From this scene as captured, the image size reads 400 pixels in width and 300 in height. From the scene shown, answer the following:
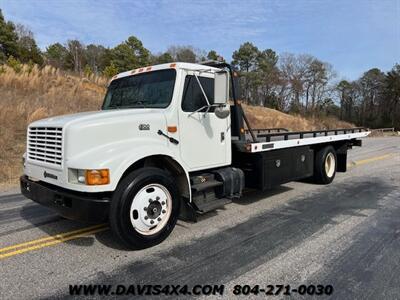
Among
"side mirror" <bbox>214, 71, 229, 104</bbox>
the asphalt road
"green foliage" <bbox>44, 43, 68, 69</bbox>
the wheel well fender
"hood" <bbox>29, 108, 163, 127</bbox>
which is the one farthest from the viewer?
"green foliage" <bbox>44, 43, 68, 69</bbox>

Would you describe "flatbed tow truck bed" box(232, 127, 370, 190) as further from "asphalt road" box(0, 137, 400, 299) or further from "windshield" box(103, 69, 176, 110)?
"windshield" box(103, 69, 176, 110)

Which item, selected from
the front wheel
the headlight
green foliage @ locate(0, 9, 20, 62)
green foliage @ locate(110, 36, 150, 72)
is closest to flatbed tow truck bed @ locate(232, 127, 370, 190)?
the front wheel

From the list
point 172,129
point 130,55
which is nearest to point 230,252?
point 172,129

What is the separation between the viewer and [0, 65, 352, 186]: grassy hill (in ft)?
35.2

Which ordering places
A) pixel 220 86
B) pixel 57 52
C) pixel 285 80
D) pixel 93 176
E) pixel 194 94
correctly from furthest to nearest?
pixel 285 80 < pixel 57 52 < pixel 194 94 < pixel 220 86 < pixel 93 176

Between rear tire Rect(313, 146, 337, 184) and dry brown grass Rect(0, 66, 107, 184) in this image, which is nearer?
rear tire Rect(313, 146, 337, 184)

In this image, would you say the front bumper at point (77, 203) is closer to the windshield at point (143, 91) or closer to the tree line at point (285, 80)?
the windshield at point (143, 91)

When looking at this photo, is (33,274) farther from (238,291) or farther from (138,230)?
(238,291)

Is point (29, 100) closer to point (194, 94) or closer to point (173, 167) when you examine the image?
point (194, 94)

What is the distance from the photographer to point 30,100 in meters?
15.0

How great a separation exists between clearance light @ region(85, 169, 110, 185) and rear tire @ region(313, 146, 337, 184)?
595cm

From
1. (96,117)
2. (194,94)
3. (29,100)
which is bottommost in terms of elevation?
(96,117)

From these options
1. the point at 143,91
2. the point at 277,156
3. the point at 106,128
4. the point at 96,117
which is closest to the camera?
the point at 106,128

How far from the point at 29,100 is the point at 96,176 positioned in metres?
13.1
